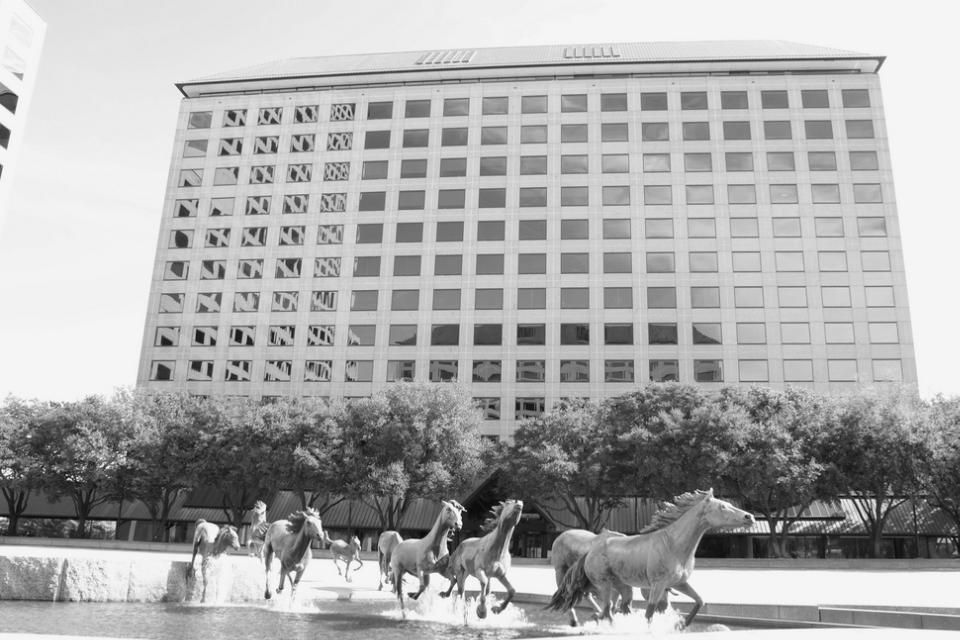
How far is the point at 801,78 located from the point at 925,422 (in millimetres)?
43138

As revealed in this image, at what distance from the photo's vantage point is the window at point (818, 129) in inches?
2928

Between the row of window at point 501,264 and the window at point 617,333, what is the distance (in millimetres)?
5554

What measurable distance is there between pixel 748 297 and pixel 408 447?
36676 millimetres

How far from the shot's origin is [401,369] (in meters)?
70.4

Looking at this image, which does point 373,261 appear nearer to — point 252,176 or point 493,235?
point 493,235

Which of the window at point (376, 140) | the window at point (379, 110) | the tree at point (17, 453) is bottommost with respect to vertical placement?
the tree at point (17, 453)

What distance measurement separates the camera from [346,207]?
76875 mm

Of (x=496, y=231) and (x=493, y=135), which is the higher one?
(x=493, y=135)

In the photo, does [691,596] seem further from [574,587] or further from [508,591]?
[508,591]

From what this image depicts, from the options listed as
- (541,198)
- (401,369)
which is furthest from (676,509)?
(541,198)

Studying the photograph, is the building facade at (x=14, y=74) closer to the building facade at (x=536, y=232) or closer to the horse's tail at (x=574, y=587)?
the building facade at (x=536, y=232)

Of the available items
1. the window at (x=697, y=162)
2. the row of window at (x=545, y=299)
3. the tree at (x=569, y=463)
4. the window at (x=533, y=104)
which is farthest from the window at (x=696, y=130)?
the tree at (x=569, y=463)

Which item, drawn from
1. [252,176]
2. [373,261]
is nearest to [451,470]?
[373,261]

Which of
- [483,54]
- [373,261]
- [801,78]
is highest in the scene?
[483,54]
